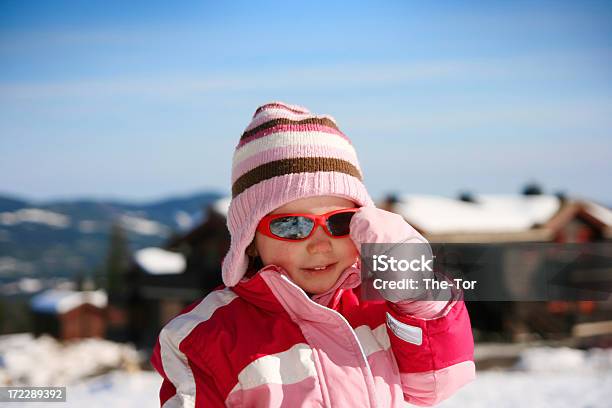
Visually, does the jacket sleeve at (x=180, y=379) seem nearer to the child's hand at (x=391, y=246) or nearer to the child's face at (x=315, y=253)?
the child's face at (x=315, y=253)

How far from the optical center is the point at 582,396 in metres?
5.96

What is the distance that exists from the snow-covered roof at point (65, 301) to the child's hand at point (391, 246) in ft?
106

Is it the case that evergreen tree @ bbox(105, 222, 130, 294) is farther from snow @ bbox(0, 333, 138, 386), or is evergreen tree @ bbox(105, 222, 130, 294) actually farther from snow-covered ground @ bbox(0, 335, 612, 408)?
snow-covered ground @ bbox(0, 335, 612, 408)

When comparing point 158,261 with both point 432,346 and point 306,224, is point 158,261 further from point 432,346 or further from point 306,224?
point 432,346

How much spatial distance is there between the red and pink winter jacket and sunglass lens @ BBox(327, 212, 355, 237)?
0.20m

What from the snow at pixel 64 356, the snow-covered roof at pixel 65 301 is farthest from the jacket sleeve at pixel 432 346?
the snow-covered roof at pixel 65 301

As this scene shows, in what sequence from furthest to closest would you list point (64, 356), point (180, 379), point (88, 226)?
point (88, 226) < point (64, 356) < point (180, 379)

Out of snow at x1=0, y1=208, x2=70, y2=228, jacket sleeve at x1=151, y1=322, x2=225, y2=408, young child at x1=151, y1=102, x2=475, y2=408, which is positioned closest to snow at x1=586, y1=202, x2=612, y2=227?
young child at x1=151, y1=102, x2=475, y2=408

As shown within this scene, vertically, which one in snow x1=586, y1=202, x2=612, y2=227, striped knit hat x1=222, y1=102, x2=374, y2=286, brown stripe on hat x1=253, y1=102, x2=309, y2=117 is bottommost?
snow x1=586, y1=202, x2=612, y2=227

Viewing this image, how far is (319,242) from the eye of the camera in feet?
6.37

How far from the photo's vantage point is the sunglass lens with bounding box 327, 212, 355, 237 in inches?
75.7

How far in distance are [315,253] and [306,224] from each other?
10cm

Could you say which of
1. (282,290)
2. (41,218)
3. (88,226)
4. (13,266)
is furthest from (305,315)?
(88,226)

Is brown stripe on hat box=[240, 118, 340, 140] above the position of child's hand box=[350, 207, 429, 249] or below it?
above
